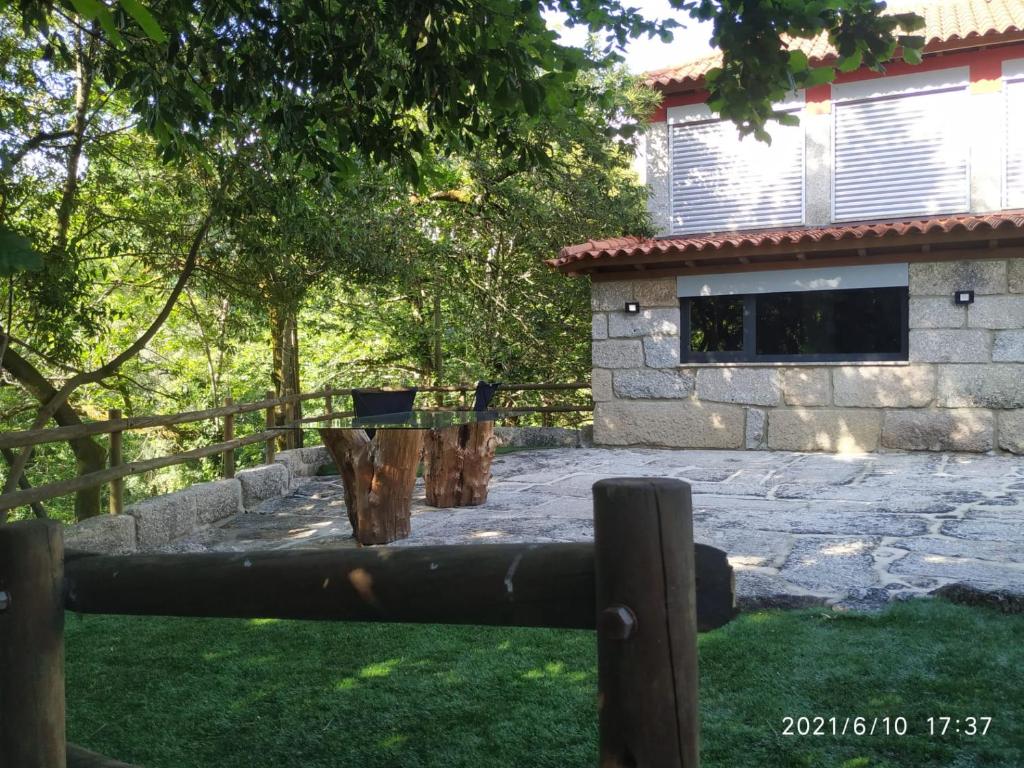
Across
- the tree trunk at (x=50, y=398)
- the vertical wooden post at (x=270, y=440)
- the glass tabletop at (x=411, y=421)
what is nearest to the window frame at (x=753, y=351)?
the glass tabletop at (x=411, y=421)

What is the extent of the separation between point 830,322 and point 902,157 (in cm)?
242

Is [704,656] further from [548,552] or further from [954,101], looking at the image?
[954,101]

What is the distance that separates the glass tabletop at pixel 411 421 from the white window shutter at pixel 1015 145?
712 cm

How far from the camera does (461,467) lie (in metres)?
6.55

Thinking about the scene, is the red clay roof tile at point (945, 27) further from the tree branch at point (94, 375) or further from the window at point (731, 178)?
the tree branch at point (94, 375)

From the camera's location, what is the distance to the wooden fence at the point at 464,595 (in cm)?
127

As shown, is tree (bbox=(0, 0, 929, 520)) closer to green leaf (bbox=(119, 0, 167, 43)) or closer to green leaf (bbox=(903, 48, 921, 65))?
green leaf (bbox=(903, 48, 921, 65))

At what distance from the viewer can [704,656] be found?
3082 mm

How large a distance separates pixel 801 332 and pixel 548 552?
9094 mm

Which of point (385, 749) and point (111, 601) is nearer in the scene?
point (111, 601)

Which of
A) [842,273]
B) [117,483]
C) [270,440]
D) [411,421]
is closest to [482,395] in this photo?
[270,440]

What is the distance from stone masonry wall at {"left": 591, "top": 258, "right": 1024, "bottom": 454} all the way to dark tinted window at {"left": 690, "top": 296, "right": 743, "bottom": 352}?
25 centimetres

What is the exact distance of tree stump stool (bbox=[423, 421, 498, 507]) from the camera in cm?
651

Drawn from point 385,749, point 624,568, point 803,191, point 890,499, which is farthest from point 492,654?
point 803,191
